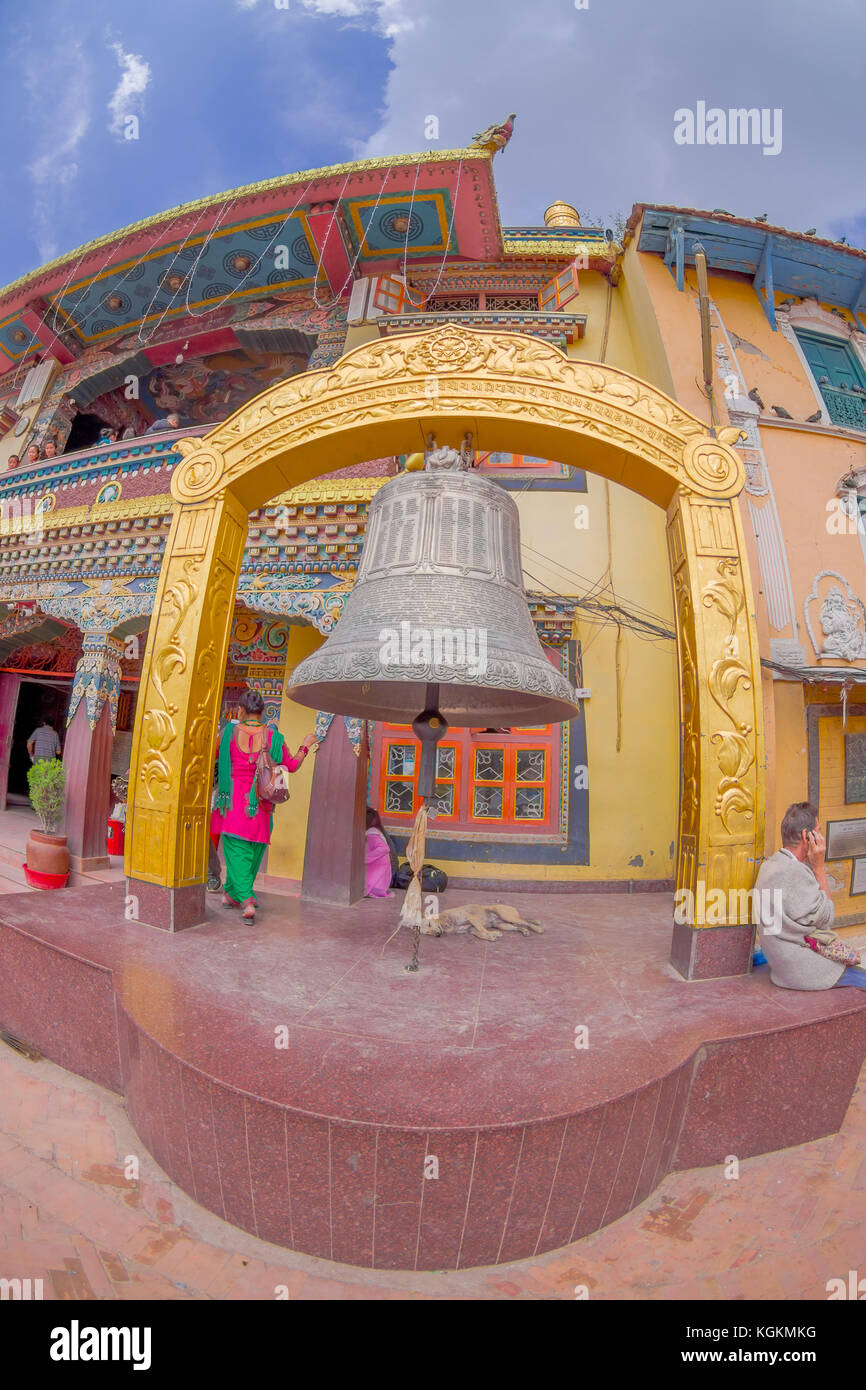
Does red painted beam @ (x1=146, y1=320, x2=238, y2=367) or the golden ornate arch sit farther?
red painted beam @ (x1=146, y1=320, x2=238, y2=367)

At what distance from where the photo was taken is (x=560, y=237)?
998 cm

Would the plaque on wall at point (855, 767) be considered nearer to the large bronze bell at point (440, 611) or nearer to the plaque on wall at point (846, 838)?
the plaque on wall at point (846, 838)

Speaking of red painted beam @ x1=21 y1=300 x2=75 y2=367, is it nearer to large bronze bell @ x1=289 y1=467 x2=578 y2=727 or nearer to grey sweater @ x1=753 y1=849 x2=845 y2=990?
large bronze bell @ x1=289 y1=467 x2=578 y2=727

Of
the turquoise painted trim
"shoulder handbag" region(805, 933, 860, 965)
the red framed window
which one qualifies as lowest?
"shoulder handbag" region(805, 933, 860, 965)

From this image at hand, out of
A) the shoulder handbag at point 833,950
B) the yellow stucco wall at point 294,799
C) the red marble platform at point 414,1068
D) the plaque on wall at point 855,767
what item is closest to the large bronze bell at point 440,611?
the red marble platform at point 414,1068

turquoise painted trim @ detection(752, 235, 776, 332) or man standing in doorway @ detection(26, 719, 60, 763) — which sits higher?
turquoise painted trim @ detection(752, 235, 776, 332)

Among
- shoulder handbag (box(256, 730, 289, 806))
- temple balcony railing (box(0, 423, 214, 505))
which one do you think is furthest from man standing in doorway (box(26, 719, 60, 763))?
shoulder handbag (box(256, 730, 289, 806))

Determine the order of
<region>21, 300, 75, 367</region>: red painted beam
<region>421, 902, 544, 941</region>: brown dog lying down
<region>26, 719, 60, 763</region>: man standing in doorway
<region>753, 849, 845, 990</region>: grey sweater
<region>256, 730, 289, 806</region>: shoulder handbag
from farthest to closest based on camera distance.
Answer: <region>21, 300, 75, 367</region>: red painted beam → <region>26, 719, 60, 763</region>: man standing in doorway → <region>421, 902, 544, 941</region>: brown dog lying down → <region>256, 730, 289, 806</region>: shoulder handbag → <region>753, 849, 845, 990</region>: grey sweater

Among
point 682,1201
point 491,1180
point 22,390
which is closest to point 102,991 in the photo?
point 491,1180

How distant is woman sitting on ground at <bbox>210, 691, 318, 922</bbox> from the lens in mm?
4285

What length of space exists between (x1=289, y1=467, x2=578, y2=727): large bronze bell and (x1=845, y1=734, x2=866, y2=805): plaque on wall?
513cm

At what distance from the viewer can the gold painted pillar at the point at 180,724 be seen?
3.64 meters

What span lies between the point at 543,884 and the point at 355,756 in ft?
9.57

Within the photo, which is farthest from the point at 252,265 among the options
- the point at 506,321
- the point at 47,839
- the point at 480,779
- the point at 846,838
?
the point at 846,838
